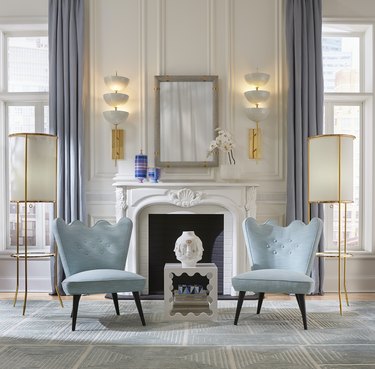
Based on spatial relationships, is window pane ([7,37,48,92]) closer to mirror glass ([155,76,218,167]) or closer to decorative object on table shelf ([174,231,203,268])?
mirror glass ([155,76,218,167])

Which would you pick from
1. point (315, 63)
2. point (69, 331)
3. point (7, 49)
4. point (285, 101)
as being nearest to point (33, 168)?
point (69, 331)

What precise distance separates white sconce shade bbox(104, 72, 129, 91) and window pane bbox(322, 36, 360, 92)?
229cm

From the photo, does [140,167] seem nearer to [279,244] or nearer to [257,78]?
[257,78]

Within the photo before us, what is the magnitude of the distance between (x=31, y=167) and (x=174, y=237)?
5.47 ft

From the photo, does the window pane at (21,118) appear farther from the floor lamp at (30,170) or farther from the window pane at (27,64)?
the floor lamp at (30,170)

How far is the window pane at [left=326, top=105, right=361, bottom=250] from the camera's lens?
6266 millimetres

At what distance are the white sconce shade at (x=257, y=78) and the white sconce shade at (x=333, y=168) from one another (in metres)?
0.97

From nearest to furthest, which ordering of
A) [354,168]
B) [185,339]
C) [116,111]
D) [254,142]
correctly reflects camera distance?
1. [185,339]
2. [116,111]
3. [254,142]
4. [354,168]

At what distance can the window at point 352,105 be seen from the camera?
20.1 ft

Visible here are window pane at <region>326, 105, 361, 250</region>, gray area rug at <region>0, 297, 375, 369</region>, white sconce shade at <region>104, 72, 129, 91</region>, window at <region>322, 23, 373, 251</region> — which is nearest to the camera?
gray area rug at <region>0, 297, 375, 369</region>

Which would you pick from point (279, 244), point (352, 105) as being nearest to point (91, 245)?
point (279, 244)

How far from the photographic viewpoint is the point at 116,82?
5.78 metres

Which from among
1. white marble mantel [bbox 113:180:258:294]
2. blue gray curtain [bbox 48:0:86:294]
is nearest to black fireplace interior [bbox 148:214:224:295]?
white marble mantel [bbox 113:180:258:294]

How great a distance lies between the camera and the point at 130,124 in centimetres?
594
